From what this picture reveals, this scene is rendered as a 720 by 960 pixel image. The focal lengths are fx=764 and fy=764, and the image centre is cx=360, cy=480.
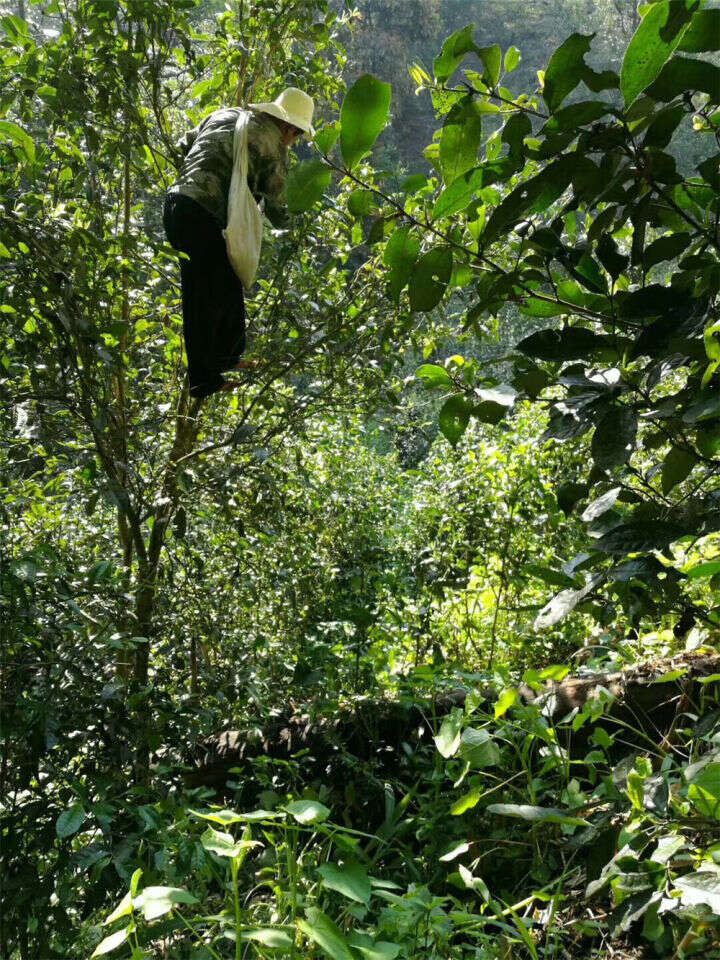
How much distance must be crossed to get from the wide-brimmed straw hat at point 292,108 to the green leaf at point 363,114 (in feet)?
5.79

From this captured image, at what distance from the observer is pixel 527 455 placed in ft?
9.93

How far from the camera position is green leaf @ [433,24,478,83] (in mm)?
793

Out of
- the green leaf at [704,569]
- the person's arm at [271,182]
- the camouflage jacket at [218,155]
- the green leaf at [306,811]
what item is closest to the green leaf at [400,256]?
the green leaf at [704,569]

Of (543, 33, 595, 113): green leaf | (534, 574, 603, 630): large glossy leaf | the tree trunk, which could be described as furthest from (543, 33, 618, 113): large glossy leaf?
the tree trunk

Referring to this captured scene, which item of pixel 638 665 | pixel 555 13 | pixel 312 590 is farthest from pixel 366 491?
pixel 555 13

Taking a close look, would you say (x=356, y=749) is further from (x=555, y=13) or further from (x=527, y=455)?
(x=555, y=13)

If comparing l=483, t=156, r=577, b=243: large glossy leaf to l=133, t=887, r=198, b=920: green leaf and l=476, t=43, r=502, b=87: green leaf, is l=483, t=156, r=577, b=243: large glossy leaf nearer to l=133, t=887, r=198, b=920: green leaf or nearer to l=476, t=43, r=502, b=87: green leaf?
l=476, t=43, r=502, b=87: green leaf

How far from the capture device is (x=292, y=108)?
7.98 feet

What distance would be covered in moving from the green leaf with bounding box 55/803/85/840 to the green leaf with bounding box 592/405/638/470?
1.11 metres

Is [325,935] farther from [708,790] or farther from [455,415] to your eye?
[455,415]

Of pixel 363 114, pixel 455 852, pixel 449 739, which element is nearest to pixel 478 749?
pixel 449 739

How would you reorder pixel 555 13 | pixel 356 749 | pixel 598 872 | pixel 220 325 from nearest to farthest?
pixel 598 872, pixel 220 325, pixel 356 749, pixel 555 13

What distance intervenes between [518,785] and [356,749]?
762 millimetres

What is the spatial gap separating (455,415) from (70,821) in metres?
1.01
